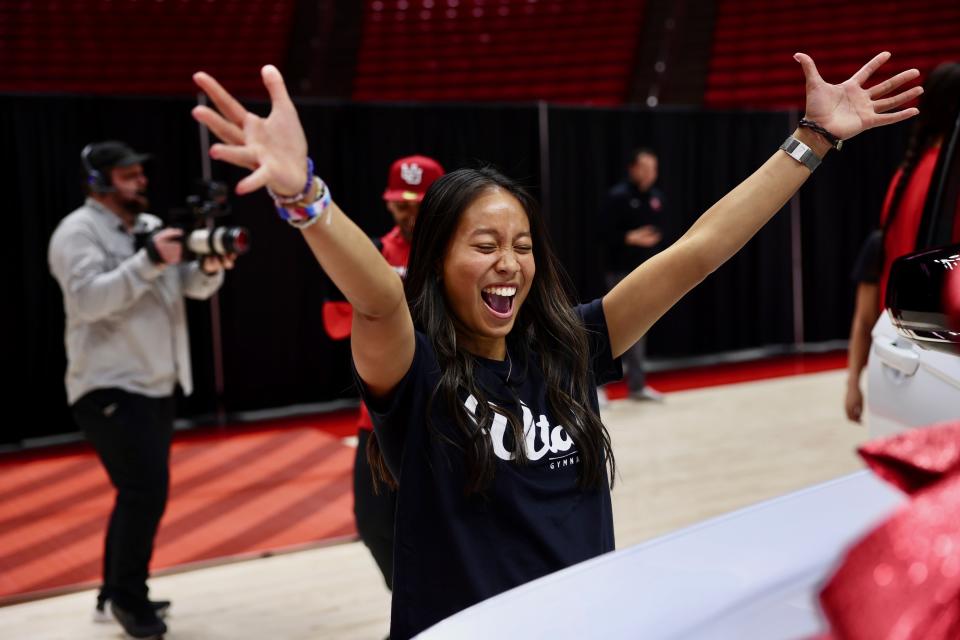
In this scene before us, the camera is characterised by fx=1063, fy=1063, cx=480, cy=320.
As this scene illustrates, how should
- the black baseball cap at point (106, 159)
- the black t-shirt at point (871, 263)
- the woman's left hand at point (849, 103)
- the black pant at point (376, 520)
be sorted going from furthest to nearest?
the black baseball cap at point (106, 159), the black t-shirt at point (871, 263), the black pant at point (376, 520), the woman's left hand at point (849, 103)

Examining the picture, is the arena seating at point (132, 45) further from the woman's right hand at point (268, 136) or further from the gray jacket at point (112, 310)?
the woman's right hand at point (268, 136)

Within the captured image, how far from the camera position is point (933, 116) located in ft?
8.45

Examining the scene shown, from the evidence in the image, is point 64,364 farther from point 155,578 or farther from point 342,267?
point 342,267

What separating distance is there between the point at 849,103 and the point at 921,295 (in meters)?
0.84

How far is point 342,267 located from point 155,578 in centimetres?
317

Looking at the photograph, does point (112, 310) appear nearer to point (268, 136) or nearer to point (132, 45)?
point (268, 136)

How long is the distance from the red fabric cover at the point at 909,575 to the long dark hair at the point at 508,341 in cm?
96

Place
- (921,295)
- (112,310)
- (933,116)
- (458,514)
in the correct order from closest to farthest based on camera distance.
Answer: (921,295) → (458,514) → (933,116) → (112,310)

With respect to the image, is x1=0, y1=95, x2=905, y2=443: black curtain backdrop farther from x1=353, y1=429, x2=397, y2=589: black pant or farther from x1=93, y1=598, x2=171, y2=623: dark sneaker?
x1=353, y1=429, x2=397, y2=589: black pant

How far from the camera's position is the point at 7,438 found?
6.12 m

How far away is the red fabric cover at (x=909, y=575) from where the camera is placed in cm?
45

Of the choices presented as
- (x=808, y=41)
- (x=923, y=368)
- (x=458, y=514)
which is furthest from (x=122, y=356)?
(x=808, y=41)

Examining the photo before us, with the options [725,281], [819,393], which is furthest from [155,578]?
[725,281]

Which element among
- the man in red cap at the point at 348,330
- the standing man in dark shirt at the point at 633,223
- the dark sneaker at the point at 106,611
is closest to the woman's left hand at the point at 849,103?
the man in red cap at the point at 348,330
